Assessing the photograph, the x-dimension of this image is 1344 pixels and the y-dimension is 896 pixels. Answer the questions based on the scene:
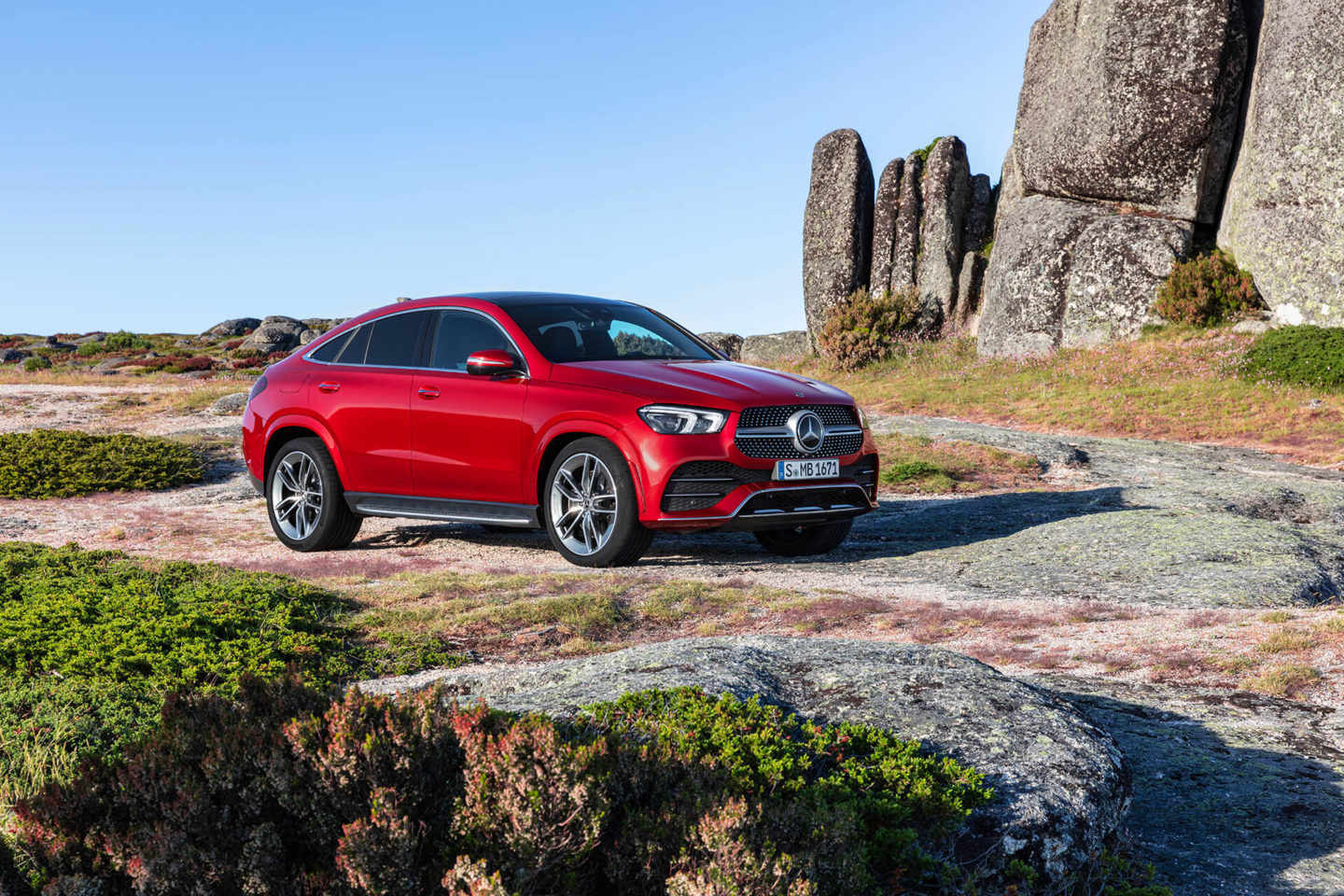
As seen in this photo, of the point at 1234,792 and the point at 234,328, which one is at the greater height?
the point at 234,328

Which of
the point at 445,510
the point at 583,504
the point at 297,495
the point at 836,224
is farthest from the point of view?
the point at 836,224

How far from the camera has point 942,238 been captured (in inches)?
1272

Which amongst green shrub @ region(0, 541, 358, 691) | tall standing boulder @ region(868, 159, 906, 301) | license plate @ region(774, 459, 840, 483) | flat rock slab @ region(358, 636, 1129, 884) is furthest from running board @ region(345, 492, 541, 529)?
tall standing boulder @ region(868, 159, 906, 301)

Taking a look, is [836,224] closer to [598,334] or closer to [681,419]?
[598,334]

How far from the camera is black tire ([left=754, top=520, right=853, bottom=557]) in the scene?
31.0 ft

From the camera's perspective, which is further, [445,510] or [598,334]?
[598,334]

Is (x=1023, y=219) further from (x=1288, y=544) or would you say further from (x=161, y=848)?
(x=161, y=848)

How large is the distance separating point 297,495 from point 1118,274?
20.4 metres

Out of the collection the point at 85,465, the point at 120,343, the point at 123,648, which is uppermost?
the point at 120,343

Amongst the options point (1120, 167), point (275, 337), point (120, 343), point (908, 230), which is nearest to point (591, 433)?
point (1120, 167)

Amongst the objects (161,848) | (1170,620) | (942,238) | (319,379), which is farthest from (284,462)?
(942,238)

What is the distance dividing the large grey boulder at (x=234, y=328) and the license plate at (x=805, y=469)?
68.2 meters

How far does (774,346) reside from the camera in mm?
39781

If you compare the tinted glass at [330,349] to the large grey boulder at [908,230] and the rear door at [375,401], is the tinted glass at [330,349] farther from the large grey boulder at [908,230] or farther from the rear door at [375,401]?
the large grey boulder at [908,230]
